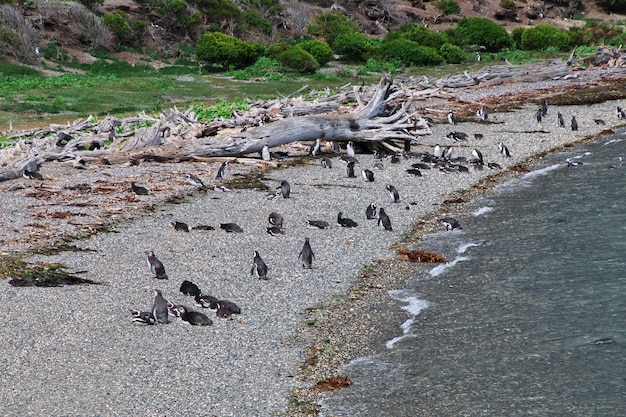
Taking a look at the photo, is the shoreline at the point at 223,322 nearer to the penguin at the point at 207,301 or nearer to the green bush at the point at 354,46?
the penguin at the point at 207,301

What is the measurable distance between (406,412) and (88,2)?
51299 mm

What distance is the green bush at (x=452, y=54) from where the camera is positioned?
53375 millimetres

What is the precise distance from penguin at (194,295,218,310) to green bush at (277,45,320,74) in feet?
120

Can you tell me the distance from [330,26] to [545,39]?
50.4 feet

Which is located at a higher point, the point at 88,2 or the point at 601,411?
the point at 88,2

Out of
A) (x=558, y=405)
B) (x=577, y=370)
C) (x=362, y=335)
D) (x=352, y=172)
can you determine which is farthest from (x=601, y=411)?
(x=352, y=172)

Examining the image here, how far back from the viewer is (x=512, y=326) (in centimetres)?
1191

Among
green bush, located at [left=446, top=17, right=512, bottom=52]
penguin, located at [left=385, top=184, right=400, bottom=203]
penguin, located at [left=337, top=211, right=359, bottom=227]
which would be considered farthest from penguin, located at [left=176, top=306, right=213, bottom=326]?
green bush, located at [left=446, top=17, right=512, bottom=52]

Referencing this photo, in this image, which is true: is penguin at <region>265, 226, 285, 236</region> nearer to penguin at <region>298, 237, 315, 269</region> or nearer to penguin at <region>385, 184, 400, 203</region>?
penguin at <region>298, 237, 315, 269</region>

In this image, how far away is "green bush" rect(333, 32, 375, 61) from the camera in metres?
52.6

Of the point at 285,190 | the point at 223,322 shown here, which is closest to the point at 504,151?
the point at 285,190

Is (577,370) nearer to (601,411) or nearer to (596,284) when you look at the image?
(601,411)

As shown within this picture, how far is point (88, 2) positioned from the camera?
55031 mm

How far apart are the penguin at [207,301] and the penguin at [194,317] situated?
40 cm
